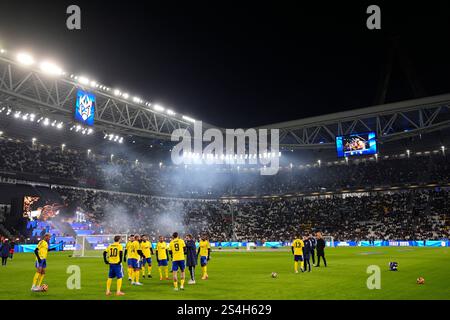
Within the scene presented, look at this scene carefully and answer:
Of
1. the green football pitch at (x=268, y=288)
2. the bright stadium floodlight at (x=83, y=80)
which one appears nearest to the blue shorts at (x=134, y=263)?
the green football pitch at (x=268, y=288)

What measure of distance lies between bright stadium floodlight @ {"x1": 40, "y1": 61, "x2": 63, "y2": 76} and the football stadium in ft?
0.41

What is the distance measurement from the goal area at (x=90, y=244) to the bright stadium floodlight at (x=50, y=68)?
16.7 meters

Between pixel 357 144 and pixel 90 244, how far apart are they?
34.5m

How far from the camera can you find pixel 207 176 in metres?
85.2

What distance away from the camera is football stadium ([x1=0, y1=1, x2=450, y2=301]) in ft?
139

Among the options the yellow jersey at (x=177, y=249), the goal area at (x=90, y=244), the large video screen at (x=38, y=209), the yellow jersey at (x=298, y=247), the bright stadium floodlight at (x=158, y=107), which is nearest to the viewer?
the yellow jersey at (x=177, y=249)

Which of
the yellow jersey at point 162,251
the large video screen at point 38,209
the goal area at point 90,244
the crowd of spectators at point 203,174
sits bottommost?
the goal area at point 90,244

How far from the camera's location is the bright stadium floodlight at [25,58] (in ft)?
115

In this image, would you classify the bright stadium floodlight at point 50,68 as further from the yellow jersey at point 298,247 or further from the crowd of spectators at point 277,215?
the yellow jersey at point 298,247

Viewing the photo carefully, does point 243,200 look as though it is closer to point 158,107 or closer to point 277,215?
point 277,215

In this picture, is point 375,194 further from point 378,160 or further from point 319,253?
point 319,253

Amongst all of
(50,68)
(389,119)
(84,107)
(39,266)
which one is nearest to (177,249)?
(39,266)

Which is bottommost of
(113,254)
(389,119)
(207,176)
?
(113,254)

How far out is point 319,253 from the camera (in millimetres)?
24656
